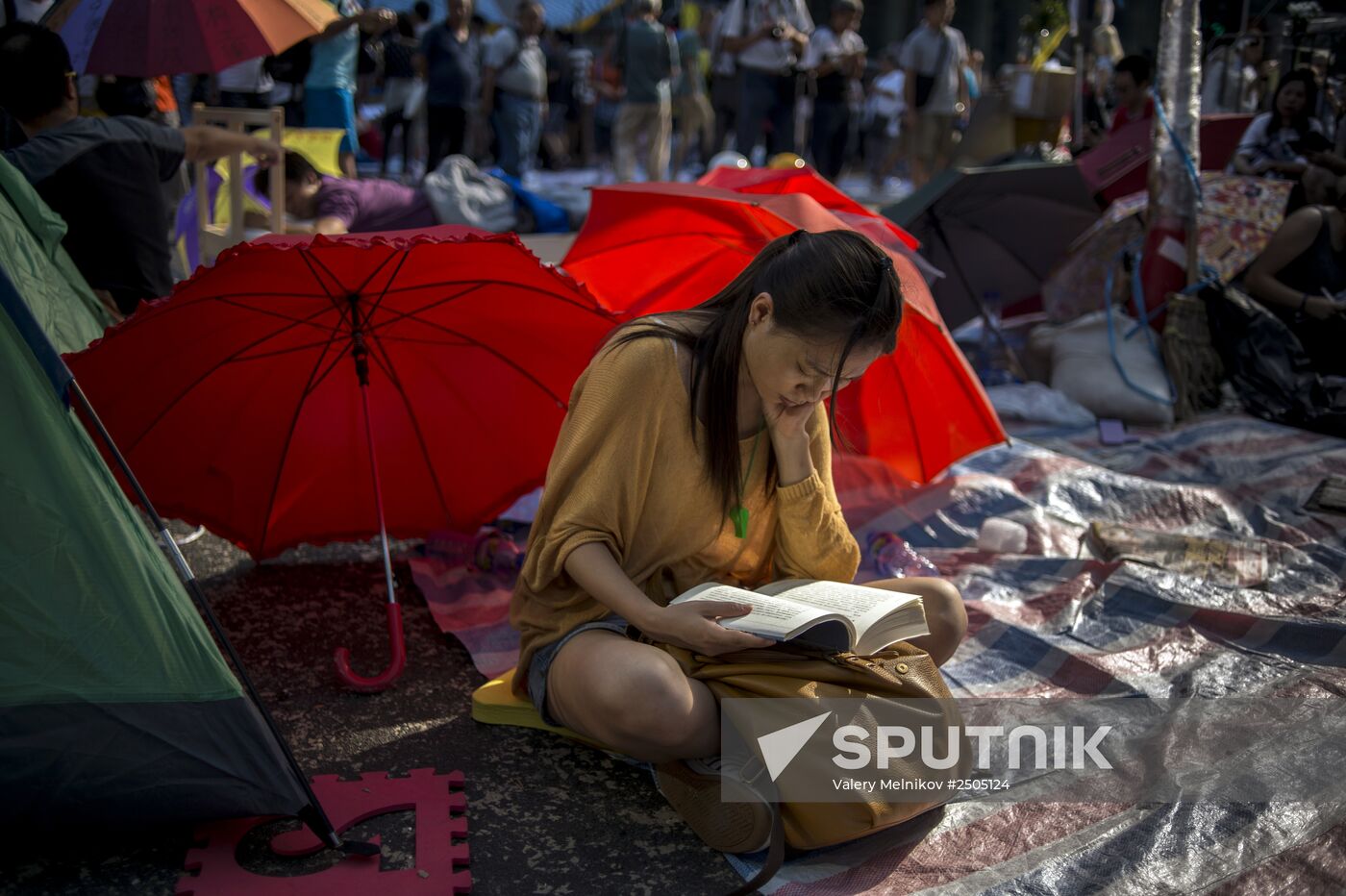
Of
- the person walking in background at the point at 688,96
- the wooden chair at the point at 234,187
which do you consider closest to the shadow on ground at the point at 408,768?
the wooden chair at the point at 234,187

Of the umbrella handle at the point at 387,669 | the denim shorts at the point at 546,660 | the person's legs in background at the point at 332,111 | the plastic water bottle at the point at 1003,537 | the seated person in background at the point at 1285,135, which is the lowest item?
the plastic water bottle at the point at 1003,537

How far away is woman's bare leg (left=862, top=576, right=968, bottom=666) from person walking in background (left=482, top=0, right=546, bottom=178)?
7453 millimetres

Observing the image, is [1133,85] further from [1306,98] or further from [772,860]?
[772,860]

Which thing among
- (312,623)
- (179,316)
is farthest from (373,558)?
(179,316)

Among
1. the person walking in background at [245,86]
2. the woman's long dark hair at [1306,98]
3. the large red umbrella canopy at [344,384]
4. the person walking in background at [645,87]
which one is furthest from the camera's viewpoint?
the person walking in background at [645,87]

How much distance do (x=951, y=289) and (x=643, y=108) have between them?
4628mm

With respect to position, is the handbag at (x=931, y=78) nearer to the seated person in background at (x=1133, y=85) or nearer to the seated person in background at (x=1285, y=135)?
the seated person in background at (x=1133, y=85)

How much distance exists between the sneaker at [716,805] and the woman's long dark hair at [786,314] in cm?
50

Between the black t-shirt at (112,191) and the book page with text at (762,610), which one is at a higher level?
the black t-shirt at (112,191)

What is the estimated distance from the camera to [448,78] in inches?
337

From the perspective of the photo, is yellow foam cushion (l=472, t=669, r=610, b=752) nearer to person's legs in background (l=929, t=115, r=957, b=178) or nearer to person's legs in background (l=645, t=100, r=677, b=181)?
person's legs in background (l=645, t=100, r=677, b=181)

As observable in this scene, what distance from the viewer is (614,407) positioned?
224cm

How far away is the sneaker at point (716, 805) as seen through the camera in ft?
6.90

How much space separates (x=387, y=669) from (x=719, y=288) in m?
1.41
